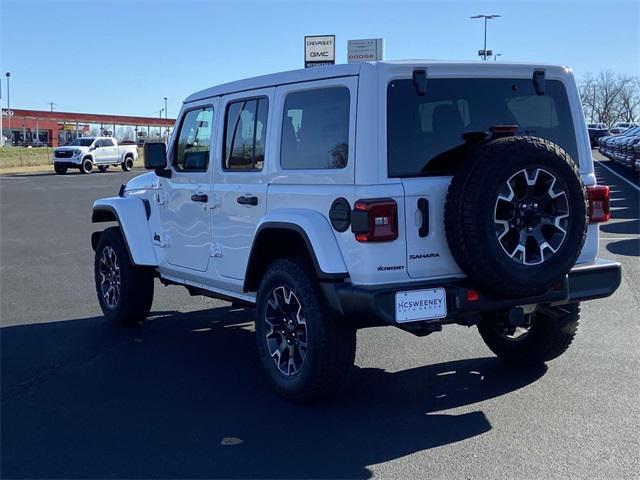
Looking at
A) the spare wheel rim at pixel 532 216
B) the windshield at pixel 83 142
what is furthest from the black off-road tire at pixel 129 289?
the windshield at pixel 83 142

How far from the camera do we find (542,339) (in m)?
5.56

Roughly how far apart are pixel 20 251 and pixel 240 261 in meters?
7.67

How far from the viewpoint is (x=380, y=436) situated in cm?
440

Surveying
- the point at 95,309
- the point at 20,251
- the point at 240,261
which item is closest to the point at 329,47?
the point at 20,251

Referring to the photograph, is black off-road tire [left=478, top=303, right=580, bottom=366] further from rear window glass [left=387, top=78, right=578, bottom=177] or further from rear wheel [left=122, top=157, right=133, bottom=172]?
rear wheel [left=122, top=157, right=133, bottom=172]

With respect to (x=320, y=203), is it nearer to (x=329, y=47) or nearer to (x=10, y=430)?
(x=10, y=430)

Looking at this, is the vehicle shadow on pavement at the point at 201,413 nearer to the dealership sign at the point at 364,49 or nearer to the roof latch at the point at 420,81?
the roof latch at the point at 420,81

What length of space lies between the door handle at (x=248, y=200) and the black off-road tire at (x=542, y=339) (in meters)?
1.81

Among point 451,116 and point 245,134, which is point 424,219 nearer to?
point 451,116

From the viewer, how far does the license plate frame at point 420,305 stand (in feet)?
14.2

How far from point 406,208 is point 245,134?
1.67m

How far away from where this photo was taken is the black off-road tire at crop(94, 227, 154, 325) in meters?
7.04

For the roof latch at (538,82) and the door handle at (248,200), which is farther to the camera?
the door handle at (248,200)

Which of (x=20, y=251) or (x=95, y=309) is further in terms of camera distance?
(x=20, y=251)
